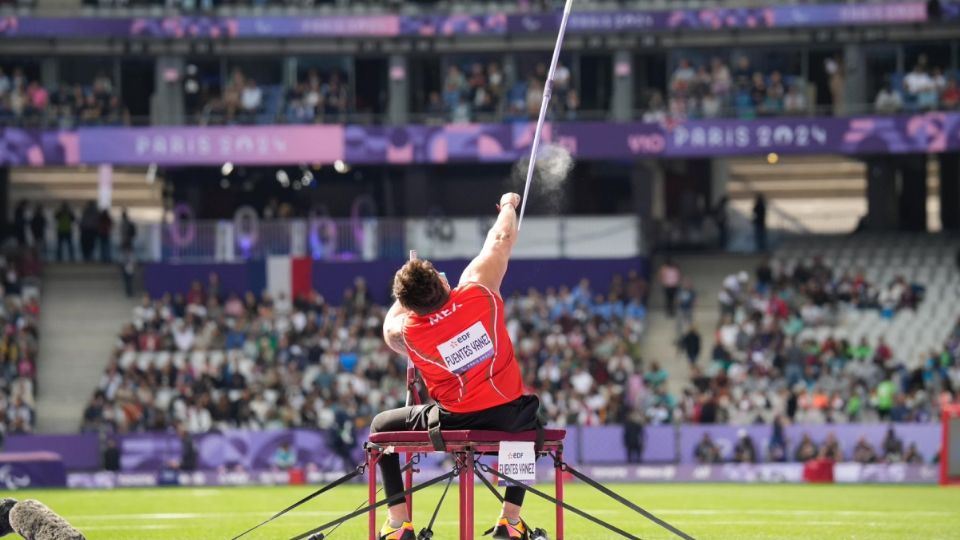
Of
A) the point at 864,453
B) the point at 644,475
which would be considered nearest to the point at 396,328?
the point at 644,475

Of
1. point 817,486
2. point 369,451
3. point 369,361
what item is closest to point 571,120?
point 369,361

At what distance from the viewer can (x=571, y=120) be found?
136ft

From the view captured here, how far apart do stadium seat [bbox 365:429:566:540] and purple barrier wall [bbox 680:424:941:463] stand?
70.9ft

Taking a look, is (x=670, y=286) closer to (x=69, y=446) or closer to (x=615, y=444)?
(x=615, y=444)

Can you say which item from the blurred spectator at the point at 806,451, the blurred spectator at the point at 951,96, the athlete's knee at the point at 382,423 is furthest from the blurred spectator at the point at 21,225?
the athlete's knee at the point at 382,423

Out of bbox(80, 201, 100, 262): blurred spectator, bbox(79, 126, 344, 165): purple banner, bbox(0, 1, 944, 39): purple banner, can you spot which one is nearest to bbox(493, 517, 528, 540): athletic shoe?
bbox(79, 126, 344, 165): purple banner

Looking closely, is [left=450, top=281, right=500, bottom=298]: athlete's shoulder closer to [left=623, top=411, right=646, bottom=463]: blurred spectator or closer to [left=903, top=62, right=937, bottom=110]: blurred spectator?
[left=623, top=411, right=646, bottom=463]: blurred spectator

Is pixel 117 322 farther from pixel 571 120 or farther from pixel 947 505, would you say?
pixel 947 505

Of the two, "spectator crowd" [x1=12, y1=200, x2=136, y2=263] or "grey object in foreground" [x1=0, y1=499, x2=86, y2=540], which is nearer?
"grey object in foreground" [x1=0, y1=499, x2=86, y2=540]

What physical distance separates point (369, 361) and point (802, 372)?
370 inches

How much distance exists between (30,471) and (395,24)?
17.5m

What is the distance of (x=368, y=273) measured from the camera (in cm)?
3941

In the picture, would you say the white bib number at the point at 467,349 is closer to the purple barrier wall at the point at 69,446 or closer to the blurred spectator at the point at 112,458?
the blurred spectator at the point at 112,458

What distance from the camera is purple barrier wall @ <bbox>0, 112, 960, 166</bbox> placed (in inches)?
1567
